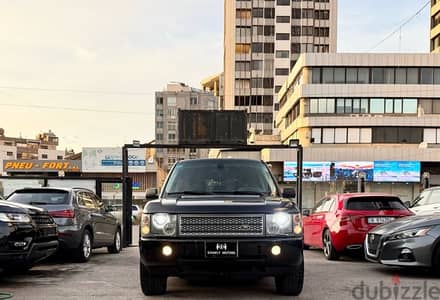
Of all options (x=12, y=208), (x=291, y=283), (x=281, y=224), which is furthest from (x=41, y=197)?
(x=281, y=224)

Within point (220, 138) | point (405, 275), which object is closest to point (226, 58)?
point (220, 138)

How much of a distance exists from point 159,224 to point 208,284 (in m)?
1.80

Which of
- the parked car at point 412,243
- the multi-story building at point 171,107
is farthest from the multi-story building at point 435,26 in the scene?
the parked car at point 412,243

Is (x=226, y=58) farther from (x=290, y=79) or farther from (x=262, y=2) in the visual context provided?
(x=290, y=79)

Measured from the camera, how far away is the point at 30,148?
479 feet

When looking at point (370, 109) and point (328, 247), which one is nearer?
point (328, 247)

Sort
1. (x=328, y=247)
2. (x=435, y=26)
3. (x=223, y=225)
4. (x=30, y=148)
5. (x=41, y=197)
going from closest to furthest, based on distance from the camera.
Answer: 1. (x=223, y=225)
2. (x=41, y=197)
3. (x=328, y=247)
4. (x=435, y=26)
5. (x=30, y=148)

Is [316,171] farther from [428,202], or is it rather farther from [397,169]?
[428,202]

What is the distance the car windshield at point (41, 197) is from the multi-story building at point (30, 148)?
3967 inches

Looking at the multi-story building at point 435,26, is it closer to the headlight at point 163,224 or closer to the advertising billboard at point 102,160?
the advertising billboard at point 102,160

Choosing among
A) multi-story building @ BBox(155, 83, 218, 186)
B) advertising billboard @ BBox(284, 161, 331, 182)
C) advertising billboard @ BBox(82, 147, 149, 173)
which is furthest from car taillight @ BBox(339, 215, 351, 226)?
multi-story building @ BBox(155, 83, 218, 186)

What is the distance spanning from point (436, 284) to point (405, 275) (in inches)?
39.5

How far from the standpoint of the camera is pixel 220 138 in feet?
58.7

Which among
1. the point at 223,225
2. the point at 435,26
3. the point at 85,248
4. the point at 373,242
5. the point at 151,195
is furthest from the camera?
the point at 435,26
